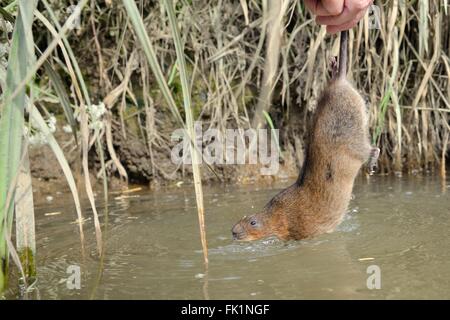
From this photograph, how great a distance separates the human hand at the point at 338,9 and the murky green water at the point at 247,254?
3.36 ft

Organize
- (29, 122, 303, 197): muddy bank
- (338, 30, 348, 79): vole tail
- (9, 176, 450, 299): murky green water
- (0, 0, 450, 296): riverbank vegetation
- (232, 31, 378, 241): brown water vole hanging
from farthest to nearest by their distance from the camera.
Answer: (29, 122, 303, 197): muddy bank → (0, 0, 450, 296): riverbank vegetation → (232, 31, 378, 241): brown water vole hanging → (338, 30, 348, 79): vole tail → (9, 176, 450, 299): murky green water

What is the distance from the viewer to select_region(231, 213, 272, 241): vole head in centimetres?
371

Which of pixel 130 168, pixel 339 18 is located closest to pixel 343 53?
pixel 339 18

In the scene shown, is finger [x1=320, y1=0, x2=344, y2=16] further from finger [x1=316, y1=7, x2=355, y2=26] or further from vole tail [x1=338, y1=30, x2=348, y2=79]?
vole tail [x1=338, y1=30, x2=348, y2=79]

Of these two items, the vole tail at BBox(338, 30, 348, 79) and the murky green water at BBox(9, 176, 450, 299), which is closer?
the murky green water at BBox(9, 176, 450, 299)

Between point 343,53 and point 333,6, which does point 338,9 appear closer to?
point 333,6

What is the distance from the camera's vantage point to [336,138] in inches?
142

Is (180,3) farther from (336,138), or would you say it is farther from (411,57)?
(336,138)

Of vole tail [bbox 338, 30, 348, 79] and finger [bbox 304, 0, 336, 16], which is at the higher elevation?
finger [bbox 304, 0, 336, 16]

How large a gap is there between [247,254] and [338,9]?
4.47 feet

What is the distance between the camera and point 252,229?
374cm

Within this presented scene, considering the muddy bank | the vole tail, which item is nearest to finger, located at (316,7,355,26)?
the vole tail

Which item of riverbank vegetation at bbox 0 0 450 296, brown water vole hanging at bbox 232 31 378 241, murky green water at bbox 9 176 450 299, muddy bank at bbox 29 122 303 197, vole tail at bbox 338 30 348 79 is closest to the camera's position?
murky green water at bbox 9 176 450 299
